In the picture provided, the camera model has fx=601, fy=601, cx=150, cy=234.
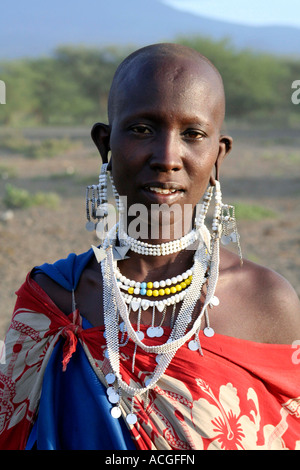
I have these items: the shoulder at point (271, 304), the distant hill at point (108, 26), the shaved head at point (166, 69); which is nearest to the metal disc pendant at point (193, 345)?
the shoulder at point (271, 304)

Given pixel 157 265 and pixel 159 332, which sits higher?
pixel 157 265

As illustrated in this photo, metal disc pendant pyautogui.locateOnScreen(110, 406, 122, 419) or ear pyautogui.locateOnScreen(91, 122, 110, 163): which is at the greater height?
ear pyautogui.locateOnScreen(91, 122, 110, 163)

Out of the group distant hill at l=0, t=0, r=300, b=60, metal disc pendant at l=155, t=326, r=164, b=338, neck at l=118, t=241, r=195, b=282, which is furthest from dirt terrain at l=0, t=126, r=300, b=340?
distant hill at l=0, t=0, r=300, b=60

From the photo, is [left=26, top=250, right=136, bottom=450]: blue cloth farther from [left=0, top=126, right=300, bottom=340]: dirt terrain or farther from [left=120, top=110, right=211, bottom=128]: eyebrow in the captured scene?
[left=0, top=126, right=300, bottom=340]: dirt terrain

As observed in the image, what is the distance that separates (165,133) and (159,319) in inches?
25.2

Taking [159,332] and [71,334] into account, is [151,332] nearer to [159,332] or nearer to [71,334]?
[159,332]

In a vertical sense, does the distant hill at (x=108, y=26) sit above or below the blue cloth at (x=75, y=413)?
below

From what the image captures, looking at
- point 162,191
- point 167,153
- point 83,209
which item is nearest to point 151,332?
point 162,191

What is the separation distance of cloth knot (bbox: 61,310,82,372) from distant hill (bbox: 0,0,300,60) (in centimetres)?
11480

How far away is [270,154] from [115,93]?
43.3 ft

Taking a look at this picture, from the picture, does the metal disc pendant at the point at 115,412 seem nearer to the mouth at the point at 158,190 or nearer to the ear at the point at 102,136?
the mouth at the point at 158,190

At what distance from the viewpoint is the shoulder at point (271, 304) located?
2098mm

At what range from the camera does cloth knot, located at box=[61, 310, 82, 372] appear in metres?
2.00

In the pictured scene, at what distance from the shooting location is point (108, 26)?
134 m
